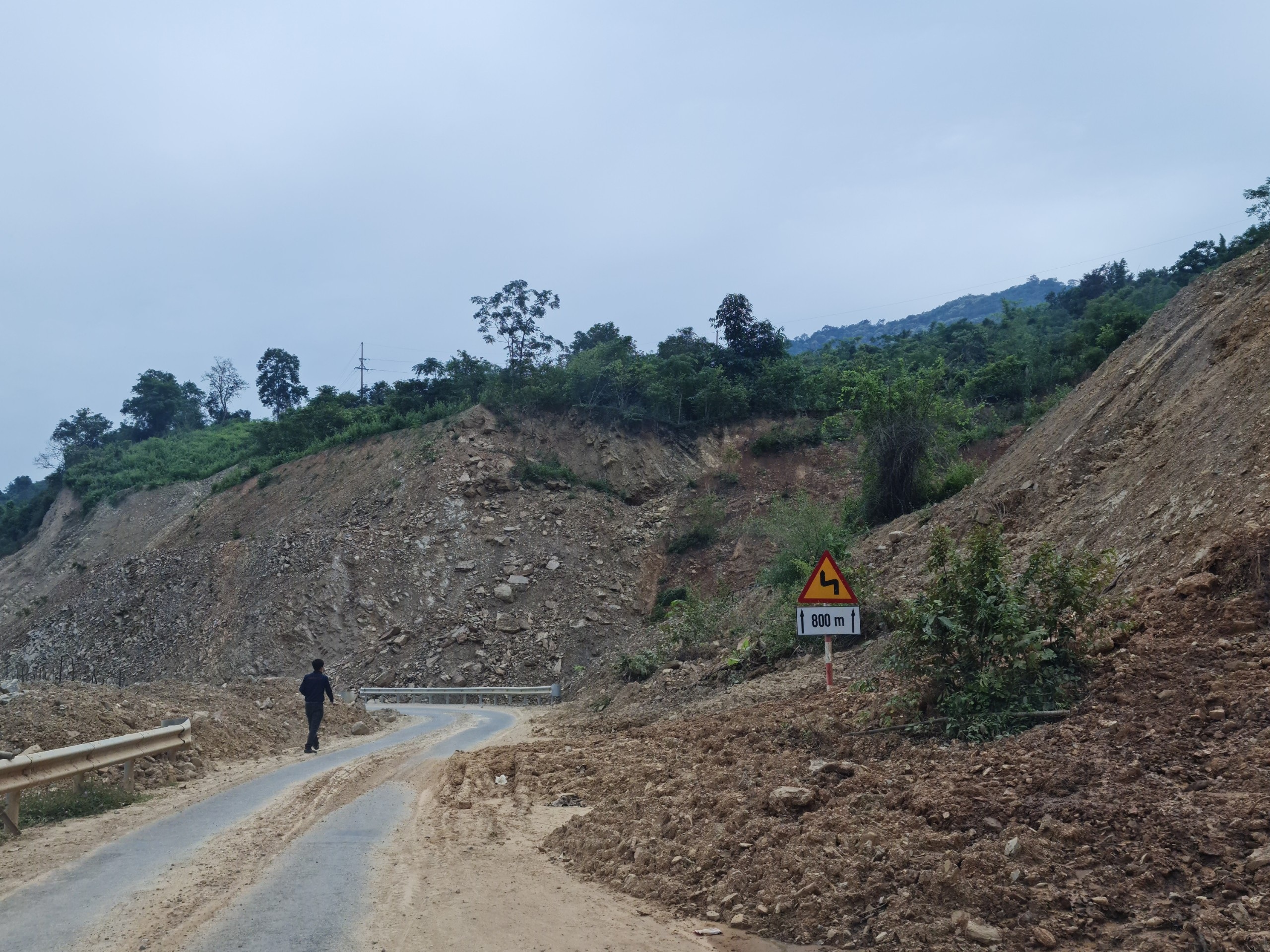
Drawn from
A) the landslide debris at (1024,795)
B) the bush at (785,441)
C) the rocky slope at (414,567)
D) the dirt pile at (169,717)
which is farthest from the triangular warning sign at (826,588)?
the bush at (785,441)

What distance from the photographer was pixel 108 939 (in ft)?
17.9

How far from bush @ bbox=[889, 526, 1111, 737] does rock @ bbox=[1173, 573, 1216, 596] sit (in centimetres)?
64

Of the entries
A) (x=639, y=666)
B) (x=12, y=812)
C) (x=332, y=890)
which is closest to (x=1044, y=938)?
(x=332, y=890)

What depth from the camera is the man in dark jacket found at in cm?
1499

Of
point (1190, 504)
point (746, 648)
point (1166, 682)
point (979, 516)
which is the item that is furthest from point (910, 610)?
point (979, 516)

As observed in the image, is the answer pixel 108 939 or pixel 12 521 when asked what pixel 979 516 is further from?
pixel 12 521

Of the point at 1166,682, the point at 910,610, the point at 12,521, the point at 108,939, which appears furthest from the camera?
the point at 12,521

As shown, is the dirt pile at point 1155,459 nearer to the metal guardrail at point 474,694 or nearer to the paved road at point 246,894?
the paved road at point 246,894

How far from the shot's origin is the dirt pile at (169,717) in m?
11.5

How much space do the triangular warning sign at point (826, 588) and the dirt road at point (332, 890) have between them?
12.0 ft

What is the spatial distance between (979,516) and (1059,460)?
183cm

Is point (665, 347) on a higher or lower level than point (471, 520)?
higher

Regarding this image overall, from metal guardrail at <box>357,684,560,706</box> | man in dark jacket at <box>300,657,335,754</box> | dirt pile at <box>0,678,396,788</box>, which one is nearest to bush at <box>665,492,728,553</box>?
metal guardrail at <box>357,684,560,706</box>

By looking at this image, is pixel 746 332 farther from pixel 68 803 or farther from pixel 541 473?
pixel 68 803
